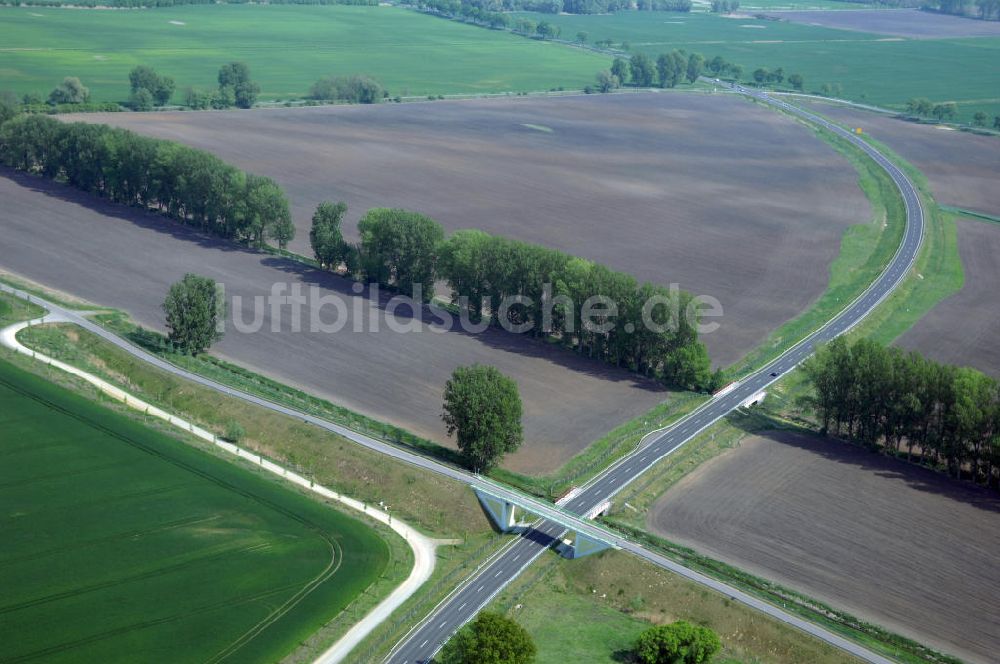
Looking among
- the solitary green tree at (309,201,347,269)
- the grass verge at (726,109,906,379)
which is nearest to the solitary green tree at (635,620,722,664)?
the grass verge at (726,109,906,379)

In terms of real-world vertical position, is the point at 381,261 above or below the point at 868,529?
above

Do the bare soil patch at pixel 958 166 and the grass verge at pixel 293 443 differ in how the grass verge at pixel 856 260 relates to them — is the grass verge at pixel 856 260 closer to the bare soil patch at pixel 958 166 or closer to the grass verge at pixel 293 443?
the bare soil patch at pixel 958 166

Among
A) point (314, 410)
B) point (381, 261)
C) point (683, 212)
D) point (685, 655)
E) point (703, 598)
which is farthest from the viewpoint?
point (683, 212)

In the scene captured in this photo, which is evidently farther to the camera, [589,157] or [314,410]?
[589,157]

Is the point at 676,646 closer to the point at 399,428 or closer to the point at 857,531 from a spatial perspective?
the point at 857,531

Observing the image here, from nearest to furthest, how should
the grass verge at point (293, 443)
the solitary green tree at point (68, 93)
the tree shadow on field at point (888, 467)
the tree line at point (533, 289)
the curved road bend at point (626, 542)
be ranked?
1. the curved road bend at point (626, 542)
2. the grass verge at point (293, 443)
3. the tree shadow on field at point (888, 467)
4. the tree line at point (533, 289)
5. the solitary green tree at point (68, 93)

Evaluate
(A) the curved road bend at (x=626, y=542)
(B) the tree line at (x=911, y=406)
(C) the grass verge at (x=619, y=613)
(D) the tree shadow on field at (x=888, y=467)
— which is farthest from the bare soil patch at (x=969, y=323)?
(C) the grass verge at (x=619, y=613)

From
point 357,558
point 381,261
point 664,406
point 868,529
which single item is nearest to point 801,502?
point 868,529

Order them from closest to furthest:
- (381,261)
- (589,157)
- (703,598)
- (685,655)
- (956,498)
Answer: (685,655) → (703,598) → (956,498) → (381,261) → (589,157)

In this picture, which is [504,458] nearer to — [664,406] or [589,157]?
[664,406]
